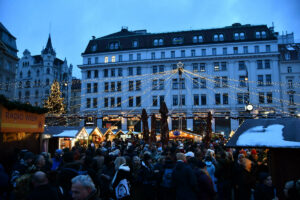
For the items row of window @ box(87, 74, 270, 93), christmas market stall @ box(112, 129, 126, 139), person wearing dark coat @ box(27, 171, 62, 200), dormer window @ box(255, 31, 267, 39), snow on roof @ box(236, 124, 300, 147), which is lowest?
christmas market stall @ box(112, 129, 126, 139)

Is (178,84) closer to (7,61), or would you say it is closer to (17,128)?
(7,61)

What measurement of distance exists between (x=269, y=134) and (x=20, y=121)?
30.0 feet

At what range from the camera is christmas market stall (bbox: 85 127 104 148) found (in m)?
20.6

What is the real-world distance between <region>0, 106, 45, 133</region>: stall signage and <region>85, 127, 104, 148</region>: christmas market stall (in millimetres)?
9704

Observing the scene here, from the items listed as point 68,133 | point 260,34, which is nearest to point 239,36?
point 260,34

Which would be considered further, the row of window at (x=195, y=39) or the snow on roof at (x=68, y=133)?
the row of window at (x=195, y=39)

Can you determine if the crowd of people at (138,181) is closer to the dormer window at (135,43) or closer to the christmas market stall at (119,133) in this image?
the christmas market stall at (119,133)

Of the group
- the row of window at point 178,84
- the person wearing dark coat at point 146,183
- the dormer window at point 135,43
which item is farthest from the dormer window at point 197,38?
the person wearing dark coat at point 146,183

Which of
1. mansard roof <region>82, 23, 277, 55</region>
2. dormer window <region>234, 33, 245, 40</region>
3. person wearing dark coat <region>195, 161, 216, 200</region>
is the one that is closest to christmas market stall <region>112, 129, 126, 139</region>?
mansard roof <region>82, 23, 277, 55</region>

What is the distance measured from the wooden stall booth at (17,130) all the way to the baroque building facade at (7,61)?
27589 millimetres

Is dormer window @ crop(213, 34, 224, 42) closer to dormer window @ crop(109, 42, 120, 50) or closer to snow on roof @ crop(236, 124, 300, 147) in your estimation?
dormer window @ crop(109, 42, 120, 50)

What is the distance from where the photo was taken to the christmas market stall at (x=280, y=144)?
583 cm

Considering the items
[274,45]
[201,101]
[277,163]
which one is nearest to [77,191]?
[277,163]

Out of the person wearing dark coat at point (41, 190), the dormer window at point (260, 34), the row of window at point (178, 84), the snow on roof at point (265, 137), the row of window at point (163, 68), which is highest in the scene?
the dormer window at point (260, 34)
